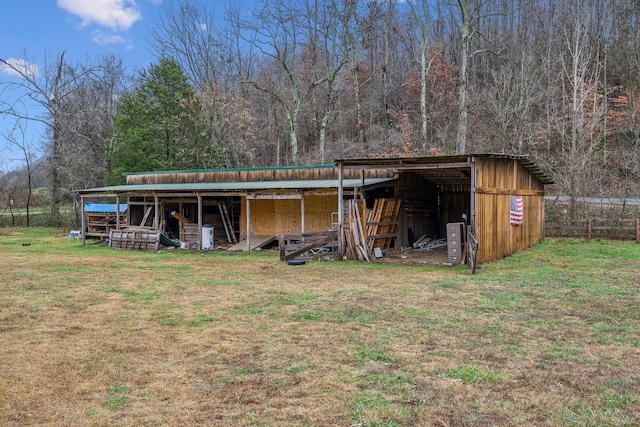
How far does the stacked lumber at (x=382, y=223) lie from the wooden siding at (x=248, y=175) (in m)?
2.36

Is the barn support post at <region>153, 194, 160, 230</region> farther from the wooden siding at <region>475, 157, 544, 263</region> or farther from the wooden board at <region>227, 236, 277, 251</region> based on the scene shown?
the wooden siding at <region>475, 157, 544, 263</region>

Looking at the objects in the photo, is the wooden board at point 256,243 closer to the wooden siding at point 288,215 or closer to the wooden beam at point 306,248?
the wooden siding at point 288,215

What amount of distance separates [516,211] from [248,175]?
11.5m

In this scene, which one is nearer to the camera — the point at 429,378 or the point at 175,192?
the point at 429,378

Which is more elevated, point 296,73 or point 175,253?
point 296,73

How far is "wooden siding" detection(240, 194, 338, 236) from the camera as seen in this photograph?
18156 mm

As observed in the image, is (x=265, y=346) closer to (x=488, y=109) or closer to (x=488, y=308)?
(x=488, y=308)

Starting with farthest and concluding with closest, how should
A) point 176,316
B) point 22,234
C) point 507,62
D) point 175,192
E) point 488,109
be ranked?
point 507,62
point 488,109
point 22,234
point 175,192
point 176,316

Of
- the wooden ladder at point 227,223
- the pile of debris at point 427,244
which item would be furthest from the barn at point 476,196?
the wooden ladder at point 227,223

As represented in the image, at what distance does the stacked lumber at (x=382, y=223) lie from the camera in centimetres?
1479

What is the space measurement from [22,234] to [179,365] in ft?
81.4

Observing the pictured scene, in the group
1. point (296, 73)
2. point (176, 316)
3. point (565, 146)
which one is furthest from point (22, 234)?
point (565, 146)

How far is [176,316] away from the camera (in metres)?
7.09

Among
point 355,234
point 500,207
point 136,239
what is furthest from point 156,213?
point 500,207
